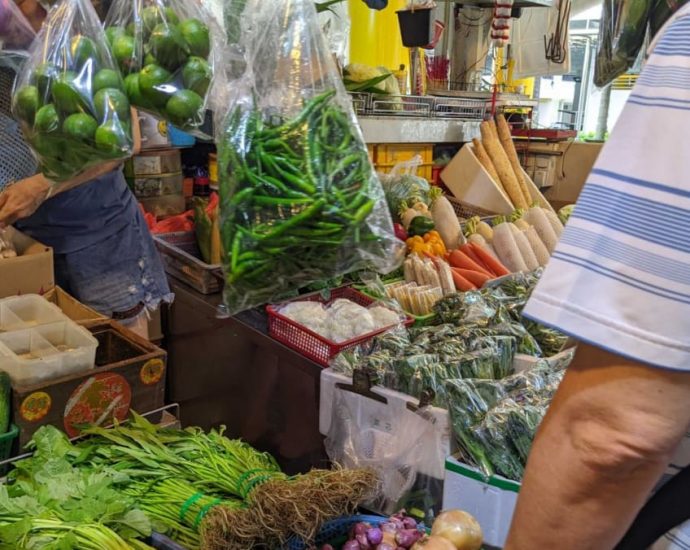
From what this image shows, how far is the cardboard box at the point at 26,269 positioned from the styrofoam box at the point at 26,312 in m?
0.11

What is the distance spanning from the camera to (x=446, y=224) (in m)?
3.45

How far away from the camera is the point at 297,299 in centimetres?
248

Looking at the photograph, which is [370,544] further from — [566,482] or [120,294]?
[120,294]

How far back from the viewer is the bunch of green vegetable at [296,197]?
3.54 feet

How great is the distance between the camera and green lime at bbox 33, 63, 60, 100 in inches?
45.1

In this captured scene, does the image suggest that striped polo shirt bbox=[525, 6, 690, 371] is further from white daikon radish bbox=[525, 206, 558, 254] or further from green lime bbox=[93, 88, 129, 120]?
white daikon radish bbox=[525, 206, 558, 254]

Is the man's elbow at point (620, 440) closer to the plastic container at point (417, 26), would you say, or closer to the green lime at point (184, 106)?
the green lime at point (184, 106)

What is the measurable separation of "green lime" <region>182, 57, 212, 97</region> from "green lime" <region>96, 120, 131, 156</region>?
0.14 m

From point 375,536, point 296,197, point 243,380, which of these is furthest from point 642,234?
point 243,380

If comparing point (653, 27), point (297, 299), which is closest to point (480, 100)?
point (297, 299)

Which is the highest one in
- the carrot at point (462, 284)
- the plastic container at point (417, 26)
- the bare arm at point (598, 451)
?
the plastic container at point (417, 26)

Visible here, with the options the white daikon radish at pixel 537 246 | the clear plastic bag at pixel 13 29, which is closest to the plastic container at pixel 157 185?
the white daikon radish at pixel 537 246

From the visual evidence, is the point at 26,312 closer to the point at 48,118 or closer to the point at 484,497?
the point at 48,118

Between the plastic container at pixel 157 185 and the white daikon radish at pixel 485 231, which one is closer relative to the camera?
the white daikon radish at pixel 485 231
